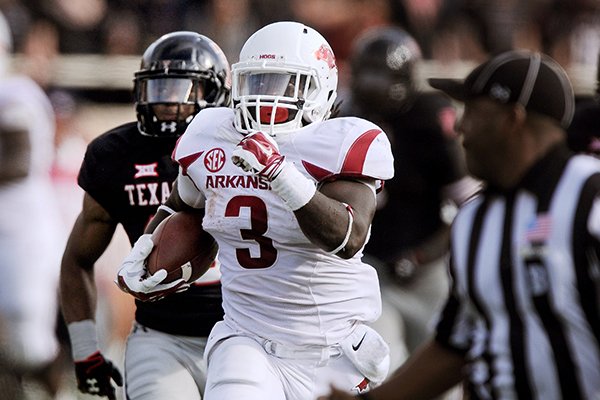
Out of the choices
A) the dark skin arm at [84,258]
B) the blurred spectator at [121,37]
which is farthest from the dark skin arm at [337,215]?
the blurred spectator at [121,37]

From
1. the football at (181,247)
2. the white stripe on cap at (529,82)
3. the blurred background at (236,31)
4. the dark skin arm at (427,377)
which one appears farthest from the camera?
the blurred background at (236,31)

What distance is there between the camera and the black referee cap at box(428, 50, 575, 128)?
3365 millimetres

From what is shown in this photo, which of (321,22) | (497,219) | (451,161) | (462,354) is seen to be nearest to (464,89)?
(497,219)

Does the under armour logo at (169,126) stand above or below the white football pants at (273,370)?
above

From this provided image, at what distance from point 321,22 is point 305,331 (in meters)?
7.36

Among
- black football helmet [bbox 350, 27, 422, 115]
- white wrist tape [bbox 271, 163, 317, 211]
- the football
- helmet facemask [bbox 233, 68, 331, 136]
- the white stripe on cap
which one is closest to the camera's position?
the white stripe on cap

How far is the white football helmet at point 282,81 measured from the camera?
13.7ft

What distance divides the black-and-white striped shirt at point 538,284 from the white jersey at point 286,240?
2.28 ft

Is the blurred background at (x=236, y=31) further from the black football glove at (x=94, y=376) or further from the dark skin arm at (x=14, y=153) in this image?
the black football glove at (x=94, y=376)

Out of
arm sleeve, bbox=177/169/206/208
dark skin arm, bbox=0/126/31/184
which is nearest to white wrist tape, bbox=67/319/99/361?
arm sleeve, bbox=177/169/206/208

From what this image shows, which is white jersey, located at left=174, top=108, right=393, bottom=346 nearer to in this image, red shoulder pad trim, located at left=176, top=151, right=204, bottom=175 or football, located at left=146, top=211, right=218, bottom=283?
red shoulder pad trim, located at left=176, top=151, right=204, bottom=175

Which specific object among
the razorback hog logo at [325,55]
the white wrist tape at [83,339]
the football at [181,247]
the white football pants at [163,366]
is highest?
the razorback hog logo at [325,55]

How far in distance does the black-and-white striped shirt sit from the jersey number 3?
0.80 meters

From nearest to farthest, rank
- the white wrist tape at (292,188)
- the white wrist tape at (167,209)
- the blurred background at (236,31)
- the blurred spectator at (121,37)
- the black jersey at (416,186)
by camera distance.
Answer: the white wrist tape at (292,188)
the white wrist tape at (167,209)
the black jersey at (416,186)
the blurred background at (236,31)
the blurred spectator at (121,37)
